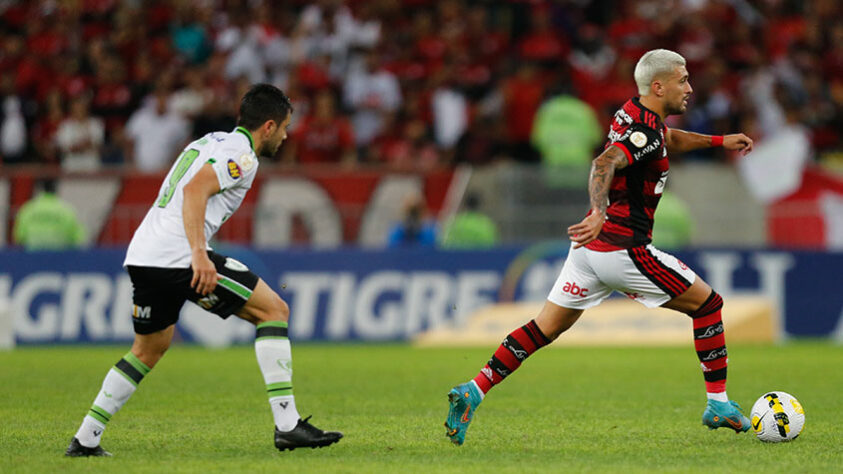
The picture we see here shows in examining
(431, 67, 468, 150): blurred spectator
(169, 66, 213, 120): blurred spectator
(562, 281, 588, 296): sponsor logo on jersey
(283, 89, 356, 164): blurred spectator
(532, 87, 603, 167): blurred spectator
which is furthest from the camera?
(169, 66, 213, 120): blurred spectator

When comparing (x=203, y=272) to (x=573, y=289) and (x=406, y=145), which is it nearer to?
(x=573, y=289)

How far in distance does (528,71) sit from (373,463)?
14.3m

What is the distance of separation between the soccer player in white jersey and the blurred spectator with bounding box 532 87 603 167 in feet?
39.4

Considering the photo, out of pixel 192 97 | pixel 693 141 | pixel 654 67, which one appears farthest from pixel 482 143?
pixel 654 67

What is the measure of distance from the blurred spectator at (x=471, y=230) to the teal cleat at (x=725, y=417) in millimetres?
9990

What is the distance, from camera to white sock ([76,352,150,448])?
7.00 metres

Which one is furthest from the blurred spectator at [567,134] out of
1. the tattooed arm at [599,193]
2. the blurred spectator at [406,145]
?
the tattooed arm at [599,193]

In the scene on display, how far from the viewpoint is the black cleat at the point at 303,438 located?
706 cm

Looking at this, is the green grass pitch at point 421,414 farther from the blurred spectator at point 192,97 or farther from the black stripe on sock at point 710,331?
the blurred spectator at point 192,97

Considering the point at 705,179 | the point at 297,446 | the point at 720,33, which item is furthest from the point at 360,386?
the point at 720,33

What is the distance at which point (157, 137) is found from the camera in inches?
781

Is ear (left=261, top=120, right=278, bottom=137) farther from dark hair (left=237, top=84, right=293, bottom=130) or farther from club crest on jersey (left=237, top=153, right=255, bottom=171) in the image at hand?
club crest on jersey (left=237, top=153, right=255, bottom=171)

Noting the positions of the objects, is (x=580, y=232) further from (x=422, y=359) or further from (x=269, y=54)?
(x=269, y=54)

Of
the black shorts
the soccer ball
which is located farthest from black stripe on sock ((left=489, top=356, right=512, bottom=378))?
the black shorts
